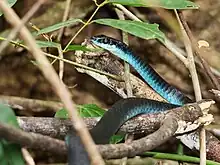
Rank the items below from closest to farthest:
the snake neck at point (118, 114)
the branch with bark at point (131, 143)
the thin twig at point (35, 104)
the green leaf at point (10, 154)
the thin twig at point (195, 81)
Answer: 1. the branch with bark at point (131, 143)
2. the green leaf at point (10, 154)
3. the snake neck at point (118, 114)
4. the thin twig at point (195, 81)
5. the thin twig at point (35, 104)

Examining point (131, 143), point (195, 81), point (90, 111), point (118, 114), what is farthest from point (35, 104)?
point (131, 143)

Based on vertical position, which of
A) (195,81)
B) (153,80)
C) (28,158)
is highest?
(153,80)

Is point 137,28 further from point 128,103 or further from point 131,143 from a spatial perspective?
point 131,143

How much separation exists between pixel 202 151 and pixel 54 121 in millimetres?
550

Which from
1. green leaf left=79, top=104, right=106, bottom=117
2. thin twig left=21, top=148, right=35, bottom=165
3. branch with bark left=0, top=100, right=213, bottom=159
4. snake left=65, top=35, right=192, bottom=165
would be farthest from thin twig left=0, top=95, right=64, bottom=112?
thin twig left=21, top=148, right=35, bottom=165

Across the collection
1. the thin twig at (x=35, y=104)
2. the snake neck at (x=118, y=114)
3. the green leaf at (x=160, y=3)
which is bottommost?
the snake neck at (x=118, y=114)

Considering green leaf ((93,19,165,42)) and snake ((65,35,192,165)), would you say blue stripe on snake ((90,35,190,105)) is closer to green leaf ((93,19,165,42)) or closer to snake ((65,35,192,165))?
snake ((65,35,192,165))

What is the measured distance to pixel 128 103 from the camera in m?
1.44

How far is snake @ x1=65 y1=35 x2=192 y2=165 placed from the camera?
1088 millimetres

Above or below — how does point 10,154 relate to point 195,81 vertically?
below

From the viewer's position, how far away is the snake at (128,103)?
109 centimetres

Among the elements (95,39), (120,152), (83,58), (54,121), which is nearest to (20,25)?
(120,152)

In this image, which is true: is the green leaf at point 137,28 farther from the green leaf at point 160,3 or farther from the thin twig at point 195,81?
the thin twig at point 195,81

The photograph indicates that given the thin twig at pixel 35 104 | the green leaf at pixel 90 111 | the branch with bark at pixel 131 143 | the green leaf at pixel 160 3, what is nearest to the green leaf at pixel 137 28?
the green leaf at pixel 160 3
